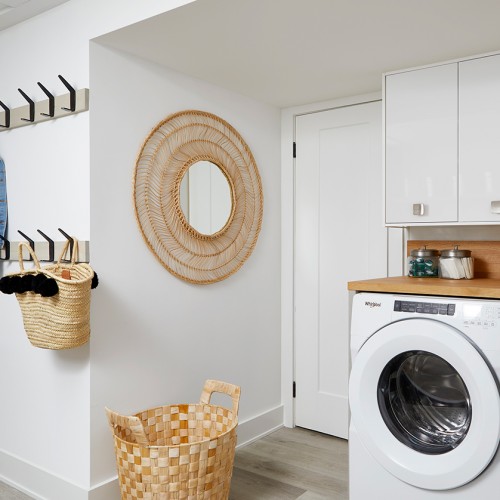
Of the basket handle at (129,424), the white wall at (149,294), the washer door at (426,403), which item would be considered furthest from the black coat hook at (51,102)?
the washer door at (426,403)

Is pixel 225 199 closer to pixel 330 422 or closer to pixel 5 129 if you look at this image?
pixel 5 129

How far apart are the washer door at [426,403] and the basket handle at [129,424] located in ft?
2.87

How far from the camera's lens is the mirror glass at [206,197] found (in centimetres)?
279

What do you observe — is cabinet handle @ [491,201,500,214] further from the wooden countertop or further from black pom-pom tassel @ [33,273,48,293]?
black pom-pom tassel @ [33,273,48,293]

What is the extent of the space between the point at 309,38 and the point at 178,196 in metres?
0.98

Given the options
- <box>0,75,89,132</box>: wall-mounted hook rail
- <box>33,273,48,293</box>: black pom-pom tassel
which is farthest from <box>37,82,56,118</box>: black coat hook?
<box>33,273,48,293</box>: black pom-pom tassel

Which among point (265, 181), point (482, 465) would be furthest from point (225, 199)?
point (482, 465)

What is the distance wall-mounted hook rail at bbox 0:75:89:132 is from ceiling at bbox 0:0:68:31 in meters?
0.35

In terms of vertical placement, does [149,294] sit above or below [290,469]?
above

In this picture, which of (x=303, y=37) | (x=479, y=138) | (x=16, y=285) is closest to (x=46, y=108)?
(x=16, y=285)

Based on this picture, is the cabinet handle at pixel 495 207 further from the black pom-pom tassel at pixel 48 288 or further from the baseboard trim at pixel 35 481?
the baseboard trim at pixel 35 481

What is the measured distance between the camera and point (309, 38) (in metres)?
2.32

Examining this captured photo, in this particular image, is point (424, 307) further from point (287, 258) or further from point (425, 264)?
point (287, 258)

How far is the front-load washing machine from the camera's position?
1.93m
